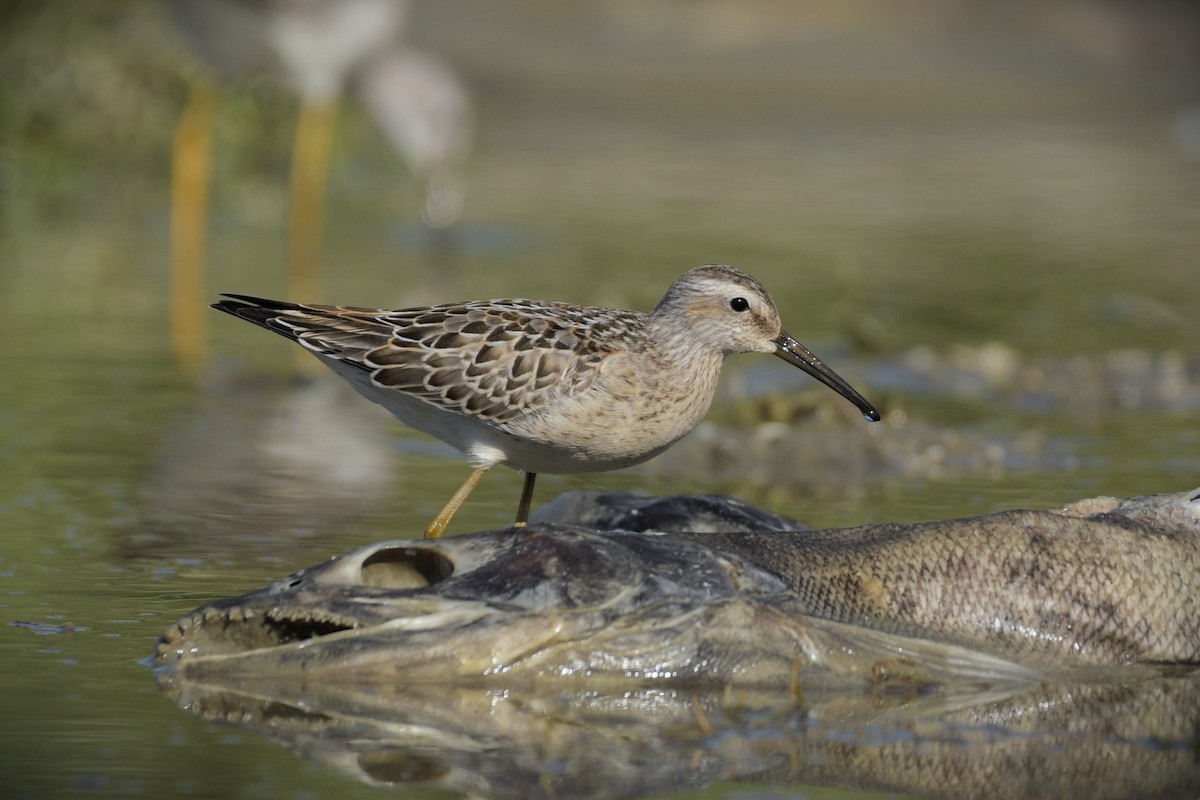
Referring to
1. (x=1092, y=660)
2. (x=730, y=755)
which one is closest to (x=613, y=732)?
(x=730, y=755)

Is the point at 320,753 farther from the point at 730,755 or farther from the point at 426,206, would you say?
the point at 426,206

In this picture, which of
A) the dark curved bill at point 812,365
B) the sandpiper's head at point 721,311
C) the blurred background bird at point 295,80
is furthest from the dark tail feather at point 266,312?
the blurred background bird at point 295,80

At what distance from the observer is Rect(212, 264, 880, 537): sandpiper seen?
23.2ft

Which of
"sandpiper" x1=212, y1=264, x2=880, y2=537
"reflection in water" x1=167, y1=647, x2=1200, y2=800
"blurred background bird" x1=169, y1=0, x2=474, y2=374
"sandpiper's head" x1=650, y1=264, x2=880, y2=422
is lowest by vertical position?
"reflection in water" x1=167, y1=647, x2=1200, y2=800

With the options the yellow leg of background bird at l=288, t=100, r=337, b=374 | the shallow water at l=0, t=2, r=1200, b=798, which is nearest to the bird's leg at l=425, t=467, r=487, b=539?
the shallow water at l=0, t=2, r=1200, b=798

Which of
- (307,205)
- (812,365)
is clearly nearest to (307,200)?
(307,205)

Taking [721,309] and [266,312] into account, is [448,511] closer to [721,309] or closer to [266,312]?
[266,312]

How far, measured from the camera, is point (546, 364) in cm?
713

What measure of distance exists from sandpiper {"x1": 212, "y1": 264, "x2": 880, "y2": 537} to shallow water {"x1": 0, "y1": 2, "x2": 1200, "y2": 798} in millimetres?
751

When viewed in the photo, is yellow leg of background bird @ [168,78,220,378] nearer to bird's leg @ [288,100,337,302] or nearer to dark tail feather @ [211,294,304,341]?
bird's leg @ [288,100,337,302]

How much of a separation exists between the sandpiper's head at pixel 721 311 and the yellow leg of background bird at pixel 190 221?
5495mm

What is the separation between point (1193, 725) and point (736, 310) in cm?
254

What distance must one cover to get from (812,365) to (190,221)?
824 centimetres

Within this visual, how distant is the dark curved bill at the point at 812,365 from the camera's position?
7621 mm
